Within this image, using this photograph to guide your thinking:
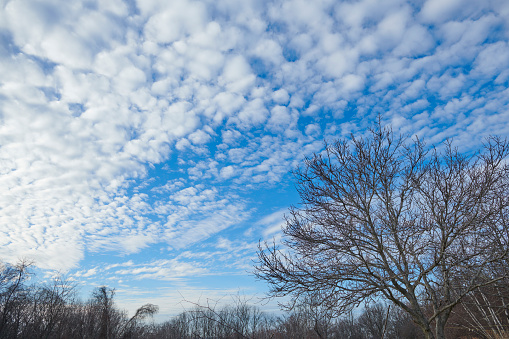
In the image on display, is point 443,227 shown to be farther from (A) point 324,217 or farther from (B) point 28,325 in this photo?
(B) point 28,325

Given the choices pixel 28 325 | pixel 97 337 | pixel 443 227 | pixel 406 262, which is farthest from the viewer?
pixel 97 337

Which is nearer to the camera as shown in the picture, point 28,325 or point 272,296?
point 272,296

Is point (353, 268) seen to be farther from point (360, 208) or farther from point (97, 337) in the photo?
point (97, 337)

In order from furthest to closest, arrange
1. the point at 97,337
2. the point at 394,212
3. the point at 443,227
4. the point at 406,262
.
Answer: the point at 97,337, the point at 394,212, the point at 406,262, the point at 443,227

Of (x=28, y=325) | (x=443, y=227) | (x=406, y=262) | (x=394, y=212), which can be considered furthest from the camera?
(x=28, y=325)

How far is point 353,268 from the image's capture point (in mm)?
8484

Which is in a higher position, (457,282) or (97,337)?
(97,337)

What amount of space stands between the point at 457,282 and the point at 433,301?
3.19ft

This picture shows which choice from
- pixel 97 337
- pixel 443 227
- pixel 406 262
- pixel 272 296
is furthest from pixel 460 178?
pixel 97 337

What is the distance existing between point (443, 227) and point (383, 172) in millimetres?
2401

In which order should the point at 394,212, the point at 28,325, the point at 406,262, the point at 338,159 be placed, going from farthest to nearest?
the point at 28,325 < the point at 338,159 < the point at 394,212 < the point at 406,262

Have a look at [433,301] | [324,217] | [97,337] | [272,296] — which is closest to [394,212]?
[324,217]

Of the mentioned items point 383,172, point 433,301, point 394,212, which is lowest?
point 433,301

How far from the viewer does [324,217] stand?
9.14 metres
